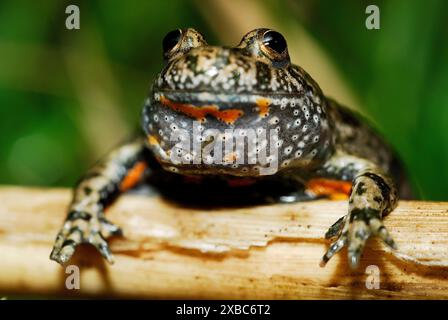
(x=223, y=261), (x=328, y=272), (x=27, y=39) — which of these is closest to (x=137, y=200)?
(x=223, y=261)

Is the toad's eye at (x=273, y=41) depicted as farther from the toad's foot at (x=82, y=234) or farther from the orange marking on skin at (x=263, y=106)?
the toad's foot at (x=82, y=234)

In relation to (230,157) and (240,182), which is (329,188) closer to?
(240,182)

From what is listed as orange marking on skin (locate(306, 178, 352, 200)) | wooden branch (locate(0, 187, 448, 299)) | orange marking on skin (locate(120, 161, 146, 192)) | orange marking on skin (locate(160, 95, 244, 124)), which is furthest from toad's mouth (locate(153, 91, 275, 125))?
orange marking on skin (locate(120, 161, 146, 192))

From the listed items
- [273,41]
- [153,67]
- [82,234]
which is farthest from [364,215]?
[153,67]

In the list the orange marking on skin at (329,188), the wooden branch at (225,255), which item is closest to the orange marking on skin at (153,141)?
the wooden branch at (225,255)

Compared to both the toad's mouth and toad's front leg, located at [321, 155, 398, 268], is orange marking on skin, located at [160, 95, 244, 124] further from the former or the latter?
toad's front leg, located at [321, 155, 398, 268]

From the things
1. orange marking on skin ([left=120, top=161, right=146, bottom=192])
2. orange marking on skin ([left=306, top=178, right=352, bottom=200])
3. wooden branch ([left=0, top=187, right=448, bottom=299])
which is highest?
orange marking on skin ([left=120, top=161, right=146, bottom=192])
